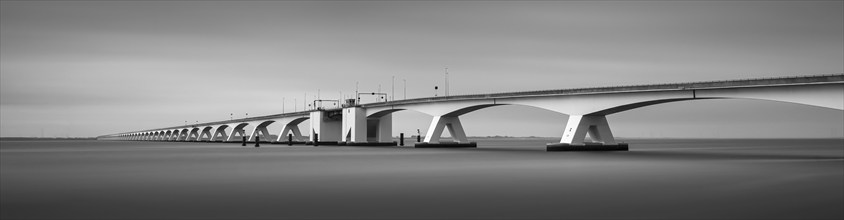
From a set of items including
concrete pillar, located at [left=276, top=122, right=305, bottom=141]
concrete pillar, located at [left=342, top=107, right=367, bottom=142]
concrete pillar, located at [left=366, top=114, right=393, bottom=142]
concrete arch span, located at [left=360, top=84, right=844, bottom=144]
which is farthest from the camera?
concrete pillar, located at [left=276, top=122, right=305, bottom=141]

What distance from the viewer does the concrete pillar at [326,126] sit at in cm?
10275

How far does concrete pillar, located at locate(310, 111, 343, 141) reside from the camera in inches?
4045

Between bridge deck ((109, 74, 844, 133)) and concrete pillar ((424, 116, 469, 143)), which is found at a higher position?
bridge deck ((109, 74, 844, 133))

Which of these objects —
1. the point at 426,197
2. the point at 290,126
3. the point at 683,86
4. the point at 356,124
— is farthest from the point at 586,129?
the point at 290,126

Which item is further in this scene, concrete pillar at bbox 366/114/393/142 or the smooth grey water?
concrete pillar at bbox 366/114/393/142

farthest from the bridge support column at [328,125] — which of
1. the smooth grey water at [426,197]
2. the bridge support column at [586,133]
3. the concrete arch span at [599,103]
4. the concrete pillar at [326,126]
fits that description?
the smooth grey water at [426,197]

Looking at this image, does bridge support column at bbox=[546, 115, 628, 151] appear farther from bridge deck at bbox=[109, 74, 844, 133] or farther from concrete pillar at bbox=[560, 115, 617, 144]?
bridge deck at bbox=[109, 74, 844, 133]

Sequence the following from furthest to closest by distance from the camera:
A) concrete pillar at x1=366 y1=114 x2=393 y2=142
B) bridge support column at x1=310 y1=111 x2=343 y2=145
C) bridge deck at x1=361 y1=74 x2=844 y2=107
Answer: bridge support column at x1=310 y1=111 x2=343 y2=145, concrete pillar at x1=366 y1=114 x2=393 y2=142, bridge deck at x1=361 y1=74 x2=844 y2=107

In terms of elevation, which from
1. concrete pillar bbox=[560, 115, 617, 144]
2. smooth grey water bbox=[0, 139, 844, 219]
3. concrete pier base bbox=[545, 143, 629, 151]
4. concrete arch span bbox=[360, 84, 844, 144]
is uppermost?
concrete arch span bbox=[360, 84, 844, 144]

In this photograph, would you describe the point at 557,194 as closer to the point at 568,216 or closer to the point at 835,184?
the point at 568,216

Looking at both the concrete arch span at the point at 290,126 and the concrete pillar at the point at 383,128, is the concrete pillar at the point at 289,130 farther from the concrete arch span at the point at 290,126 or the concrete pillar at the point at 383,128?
the concrete pillar at the point at 383,128

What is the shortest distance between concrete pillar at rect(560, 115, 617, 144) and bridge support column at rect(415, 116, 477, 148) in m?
20.2

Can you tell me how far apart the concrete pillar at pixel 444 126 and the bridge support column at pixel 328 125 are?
95.6ft

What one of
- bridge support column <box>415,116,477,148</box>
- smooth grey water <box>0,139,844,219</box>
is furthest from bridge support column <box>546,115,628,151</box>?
smooth grey water <box>0,139,844,219</box>
